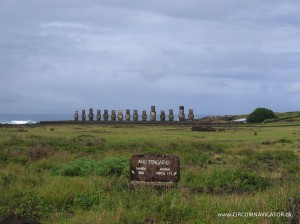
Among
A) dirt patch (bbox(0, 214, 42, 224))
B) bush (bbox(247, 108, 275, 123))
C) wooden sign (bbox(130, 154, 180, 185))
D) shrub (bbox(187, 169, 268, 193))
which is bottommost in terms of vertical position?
shrub (bbox(187, 169, 268, 193))

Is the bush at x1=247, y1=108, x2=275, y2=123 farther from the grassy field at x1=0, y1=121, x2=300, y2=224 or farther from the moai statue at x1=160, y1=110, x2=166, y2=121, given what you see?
the grassy field at x1=0, y1=121, x2=300, y2=224

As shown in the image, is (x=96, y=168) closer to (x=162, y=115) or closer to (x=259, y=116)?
(x=162, y=115)

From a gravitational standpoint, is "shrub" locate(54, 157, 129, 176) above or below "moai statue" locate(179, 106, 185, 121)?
below

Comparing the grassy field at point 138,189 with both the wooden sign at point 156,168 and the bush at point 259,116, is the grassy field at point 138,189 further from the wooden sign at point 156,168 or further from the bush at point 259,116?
the bush at point 259,116

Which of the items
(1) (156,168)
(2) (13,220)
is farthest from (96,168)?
(2) (13,220)

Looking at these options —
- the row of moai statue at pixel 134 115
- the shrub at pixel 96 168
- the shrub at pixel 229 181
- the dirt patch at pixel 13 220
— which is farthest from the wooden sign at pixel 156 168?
the row of moai statue at pixel 134 115

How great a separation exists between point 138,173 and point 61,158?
728 cm

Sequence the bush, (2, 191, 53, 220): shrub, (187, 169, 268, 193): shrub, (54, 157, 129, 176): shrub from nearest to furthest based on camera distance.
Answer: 1. (2, 191, 53, 220): shrub
2. (187, 169, 268, 193): shrub
3. (54, 157, 129, 176): shrub
4. the bush

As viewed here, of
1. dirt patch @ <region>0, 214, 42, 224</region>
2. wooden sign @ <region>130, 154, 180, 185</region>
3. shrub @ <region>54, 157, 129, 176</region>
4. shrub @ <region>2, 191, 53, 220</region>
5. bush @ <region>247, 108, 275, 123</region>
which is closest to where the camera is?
dirt patch @ <region>0, 214, 42, 224</region>

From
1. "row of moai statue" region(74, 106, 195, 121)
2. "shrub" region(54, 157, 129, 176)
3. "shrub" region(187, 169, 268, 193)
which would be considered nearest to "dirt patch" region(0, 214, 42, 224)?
"shrub" region(187, 169, 268, 193)

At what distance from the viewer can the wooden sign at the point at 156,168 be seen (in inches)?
458

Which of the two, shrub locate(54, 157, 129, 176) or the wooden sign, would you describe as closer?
the wooden sign

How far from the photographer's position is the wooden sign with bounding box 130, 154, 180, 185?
11.6 m

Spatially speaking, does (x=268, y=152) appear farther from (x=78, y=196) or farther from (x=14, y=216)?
(x=14, y=216)
